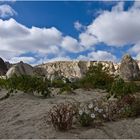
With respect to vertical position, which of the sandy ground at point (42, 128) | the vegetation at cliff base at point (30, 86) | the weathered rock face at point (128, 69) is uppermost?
the weathered rock face at point (128, 69)

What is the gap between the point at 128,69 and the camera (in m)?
44.0

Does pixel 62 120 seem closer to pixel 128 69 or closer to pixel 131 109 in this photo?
pixel 131 109

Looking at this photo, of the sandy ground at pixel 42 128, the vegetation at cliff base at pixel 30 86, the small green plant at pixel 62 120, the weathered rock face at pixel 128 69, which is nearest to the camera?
the sandy ground at pixel 42 128

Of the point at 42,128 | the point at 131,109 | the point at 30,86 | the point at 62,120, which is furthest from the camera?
the point at 30,86

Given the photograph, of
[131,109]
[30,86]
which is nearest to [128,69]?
[30,86]

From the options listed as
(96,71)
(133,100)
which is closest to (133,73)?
(96,71)

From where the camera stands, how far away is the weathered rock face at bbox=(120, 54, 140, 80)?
42.9 m

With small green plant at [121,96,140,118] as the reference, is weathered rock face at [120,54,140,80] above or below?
above

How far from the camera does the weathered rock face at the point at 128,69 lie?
4288 centimetres

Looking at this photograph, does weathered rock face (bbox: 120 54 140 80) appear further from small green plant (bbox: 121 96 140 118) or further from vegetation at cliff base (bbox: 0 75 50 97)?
small green plant (bbox: 121 96 140 118)

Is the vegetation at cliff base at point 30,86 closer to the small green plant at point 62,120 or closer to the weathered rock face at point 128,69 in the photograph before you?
the small green plant at point 62,120

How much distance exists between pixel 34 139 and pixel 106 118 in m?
1.79

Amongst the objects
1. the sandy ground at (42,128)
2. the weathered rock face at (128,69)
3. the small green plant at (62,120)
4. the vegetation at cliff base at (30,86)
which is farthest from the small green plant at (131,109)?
the weathered rock face at (128,69)

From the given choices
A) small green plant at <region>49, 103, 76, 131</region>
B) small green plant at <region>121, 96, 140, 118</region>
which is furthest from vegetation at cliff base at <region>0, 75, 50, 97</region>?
small green plant at <region>49, 103, 76, 131</region>
